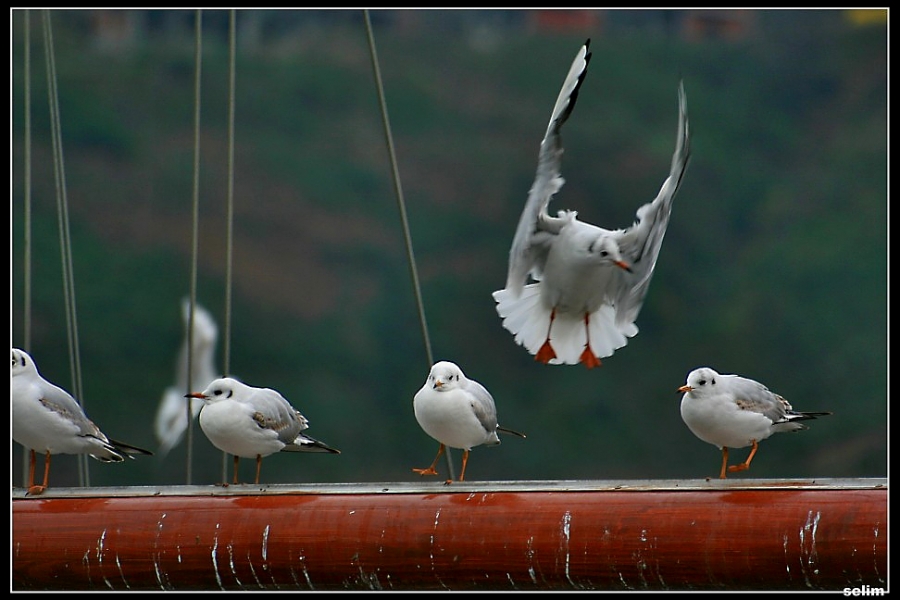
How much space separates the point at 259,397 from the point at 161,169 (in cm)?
1540

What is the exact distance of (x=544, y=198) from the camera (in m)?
3.52

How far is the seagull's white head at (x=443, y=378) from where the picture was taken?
3.19 meters

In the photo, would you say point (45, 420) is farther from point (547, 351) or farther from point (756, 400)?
point (756, 400)

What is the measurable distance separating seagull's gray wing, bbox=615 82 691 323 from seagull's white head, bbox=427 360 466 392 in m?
0.62

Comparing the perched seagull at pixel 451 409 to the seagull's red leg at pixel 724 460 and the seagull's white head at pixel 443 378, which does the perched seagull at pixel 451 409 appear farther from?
the seagull's red leg at pixel 724 460

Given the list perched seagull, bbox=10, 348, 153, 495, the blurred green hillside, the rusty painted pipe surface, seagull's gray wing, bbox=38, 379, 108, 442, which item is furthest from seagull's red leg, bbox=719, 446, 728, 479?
the blurred green hillside

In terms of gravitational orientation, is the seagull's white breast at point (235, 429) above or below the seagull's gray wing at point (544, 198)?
below

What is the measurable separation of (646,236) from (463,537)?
1152 mm

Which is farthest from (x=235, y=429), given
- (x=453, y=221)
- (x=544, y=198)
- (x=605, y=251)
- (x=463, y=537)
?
(x=453, y=221)

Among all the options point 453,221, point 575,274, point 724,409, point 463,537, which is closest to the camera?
point 463,537

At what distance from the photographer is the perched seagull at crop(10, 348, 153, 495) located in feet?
10.7

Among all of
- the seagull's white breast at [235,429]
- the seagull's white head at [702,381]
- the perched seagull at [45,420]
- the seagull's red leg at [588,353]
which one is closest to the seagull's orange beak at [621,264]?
the seagull's red leg at [588,353]

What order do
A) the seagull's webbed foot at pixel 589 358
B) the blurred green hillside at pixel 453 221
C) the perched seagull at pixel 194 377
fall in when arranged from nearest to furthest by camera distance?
the seagull's webbed foot at pixel 589 358 < the perched seagull at pixel 194 377 < the blurred green hillside at pixel 453 221

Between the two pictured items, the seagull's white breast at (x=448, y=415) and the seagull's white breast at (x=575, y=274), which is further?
the seagull's white breast at (x=575, y=274)
